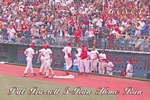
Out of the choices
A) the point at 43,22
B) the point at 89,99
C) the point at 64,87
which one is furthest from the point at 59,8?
the point at 89,99

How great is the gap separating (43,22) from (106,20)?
6062mm

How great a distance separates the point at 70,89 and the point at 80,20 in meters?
10.2

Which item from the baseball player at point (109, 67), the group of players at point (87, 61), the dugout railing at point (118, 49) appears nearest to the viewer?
the dugout railing at point (118, 49)

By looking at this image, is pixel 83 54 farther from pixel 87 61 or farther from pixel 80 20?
pixel 80 20

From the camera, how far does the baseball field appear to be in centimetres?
1146

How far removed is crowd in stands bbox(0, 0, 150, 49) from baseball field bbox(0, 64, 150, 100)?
3.91m

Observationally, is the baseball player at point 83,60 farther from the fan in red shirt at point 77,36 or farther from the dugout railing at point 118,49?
the fan in red shirt at point 77,36

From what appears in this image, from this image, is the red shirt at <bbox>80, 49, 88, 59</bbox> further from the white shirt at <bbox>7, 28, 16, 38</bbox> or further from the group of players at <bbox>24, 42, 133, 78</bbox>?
the white shirt at <bbox>7, 28, 16, 38</bbox>

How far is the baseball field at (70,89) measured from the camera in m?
Result: 11.5

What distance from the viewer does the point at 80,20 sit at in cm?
2217

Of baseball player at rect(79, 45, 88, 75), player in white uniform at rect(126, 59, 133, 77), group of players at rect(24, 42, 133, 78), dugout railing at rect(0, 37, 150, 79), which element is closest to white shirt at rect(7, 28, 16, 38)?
dugout railing at rect(0, 37, 150, 79)

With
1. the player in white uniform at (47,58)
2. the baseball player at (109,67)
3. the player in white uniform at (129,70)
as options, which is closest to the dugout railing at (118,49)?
the player in white uniform at (129,70)

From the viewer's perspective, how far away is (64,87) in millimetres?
13336

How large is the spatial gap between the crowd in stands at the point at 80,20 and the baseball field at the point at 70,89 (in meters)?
3.91
